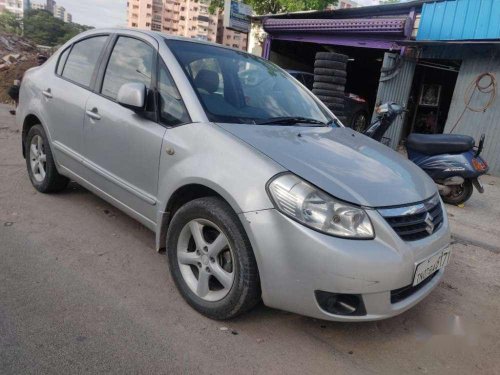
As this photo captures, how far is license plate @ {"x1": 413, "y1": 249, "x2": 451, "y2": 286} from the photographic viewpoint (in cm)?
230

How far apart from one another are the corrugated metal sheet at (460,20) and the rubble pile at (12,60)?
36.3 feet

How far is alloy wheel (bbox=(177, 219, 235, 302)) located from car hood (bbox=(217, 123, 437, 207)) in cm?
59

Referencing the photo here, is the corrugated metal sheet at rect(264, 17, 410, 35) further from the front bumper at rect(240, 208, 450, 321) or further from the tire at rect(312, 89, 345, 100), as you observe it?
the front bumper at rect(240, 208, 450, 321)

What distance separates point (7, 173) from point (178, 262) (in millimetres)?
3335

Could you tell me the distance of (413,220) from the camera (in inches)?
93.1

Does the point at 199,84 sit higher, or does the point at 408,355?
the point at 199,84

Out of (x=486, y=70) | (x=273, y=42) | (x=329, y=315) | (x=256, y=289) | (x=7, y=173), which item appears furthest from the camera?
(x=273, y=42)

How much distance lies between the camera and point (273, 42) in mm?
14617

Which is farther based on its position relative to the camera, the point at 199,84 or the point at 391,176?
the point at 199,84

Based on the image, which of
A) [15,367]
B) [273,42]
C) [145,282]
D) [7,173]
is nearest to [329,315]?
[145,282]

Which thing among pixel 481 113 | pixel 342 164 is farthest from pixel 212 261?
pixel 481 113

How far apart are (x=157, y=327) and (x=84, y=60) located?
255 cm

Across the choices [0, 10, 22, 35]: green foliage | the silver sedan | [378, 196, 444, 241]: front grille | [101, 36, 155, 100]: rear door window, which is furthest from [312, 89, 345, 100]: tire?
[0, 10, 22, 35]: green foliage

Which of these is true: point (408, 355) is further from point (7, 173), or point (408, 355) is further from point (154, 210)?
point (7, 173)
